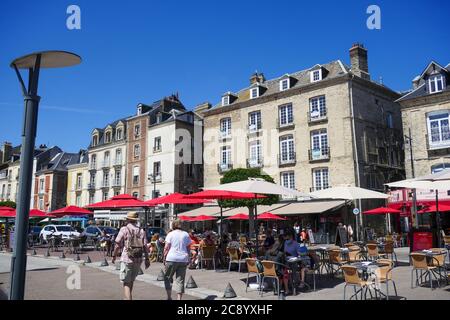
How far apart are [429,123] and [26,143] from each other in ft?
77.0

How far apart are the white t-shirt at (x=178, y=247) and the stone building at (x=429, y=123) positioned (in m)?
20.0

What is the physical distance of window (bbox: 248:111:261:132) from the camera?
30.2 m

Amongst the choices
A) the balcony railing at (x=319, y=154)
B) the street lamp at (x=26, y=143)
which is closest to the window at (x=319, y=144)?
the balcony railing at (x=319, y=154)

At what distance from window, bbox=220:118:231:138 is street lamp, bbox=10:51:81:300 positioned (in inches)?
1049

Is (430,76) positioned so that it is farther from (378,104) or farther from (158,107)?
(158,107)

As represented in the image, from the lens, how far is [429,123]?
23.1 meters

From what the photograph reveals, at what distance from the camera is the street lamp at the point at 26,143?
454 cm

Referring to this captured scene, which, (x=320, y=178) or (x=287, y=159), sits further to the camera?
(x=287, y=159)

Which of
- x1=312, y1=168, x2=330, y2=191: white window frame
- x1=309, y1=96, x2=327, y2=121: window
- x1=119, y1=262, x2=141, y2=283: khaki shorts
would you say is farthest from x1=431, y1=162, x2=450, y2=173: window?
x1=119, y1=262, x2=141, y2=283: khaki shorts

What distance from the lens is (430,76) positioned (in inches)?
922

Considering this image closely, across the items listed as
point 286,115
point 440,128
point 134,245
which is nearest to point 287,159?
point 286,115

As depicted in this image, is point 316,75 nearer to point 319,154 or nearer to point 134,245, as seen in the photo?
point 319,154

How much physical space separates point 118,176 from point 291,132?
1878 cm
